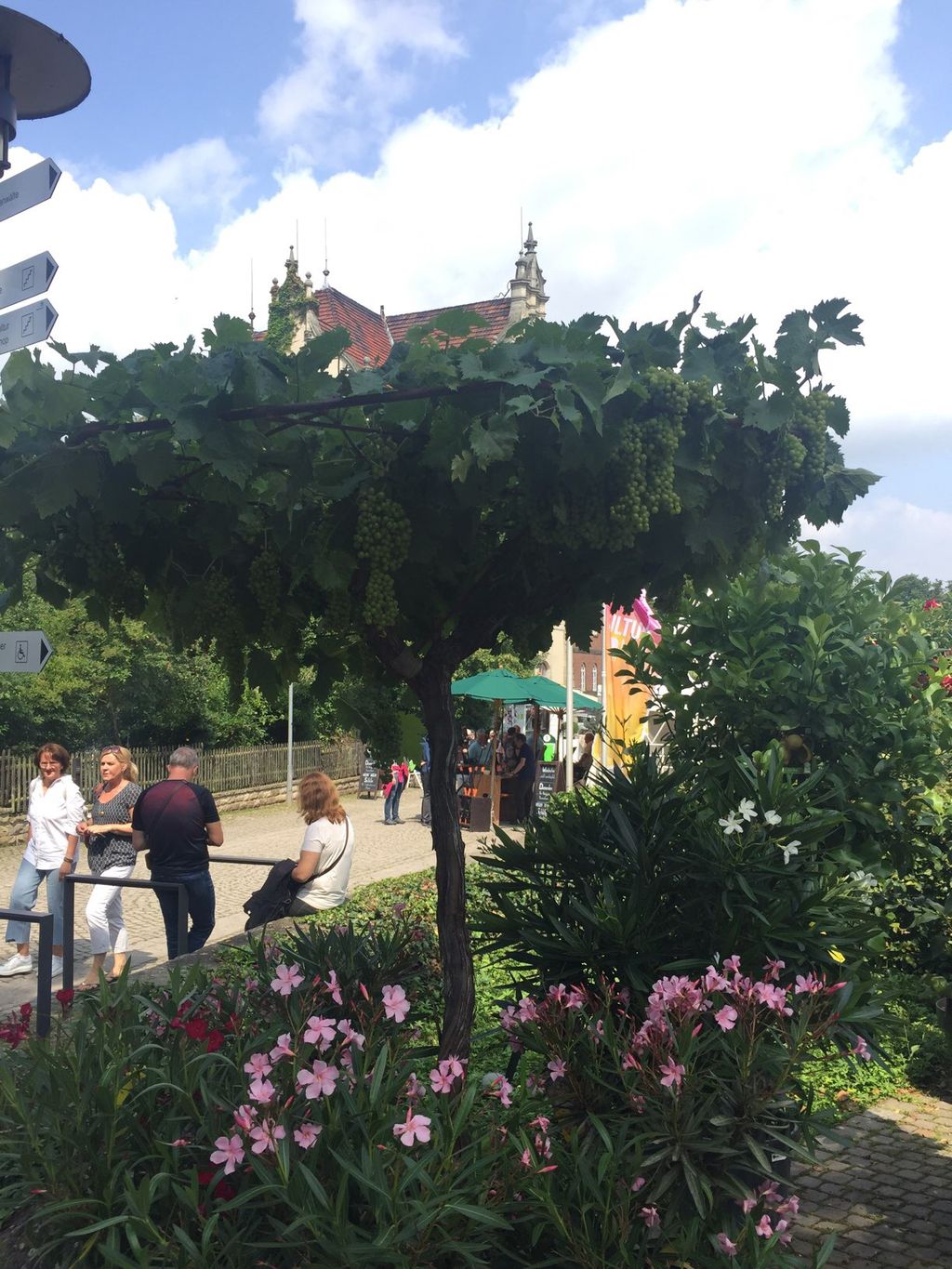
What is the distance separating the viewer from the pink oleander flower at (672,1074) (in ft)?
9.72

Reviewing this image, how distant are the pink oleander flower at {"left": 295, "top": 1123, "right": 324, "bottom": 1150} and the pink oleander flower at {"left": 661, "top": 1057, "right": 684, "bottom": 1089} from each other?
35.0 inches

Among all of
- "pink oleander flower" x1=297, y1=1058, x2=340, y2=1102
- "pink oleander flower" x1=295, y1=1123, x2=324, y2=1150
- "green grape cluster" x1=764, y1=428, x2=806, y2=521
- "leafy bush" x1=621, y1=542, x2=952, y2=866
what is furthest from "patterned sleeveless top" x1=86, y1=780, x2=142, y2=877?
"green grape cluster" x1=764, y1=428, x2=806, y2=521

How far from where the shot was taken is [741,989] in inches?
126

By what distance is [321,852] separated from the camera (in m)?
7.39

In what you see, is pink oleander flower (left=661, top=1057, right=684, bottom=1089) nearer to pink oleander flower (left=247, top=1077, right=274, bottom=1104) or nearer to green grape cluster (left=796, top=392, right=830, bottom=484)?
pink oleander flower (left=247, top=1077, right=274, bottom=1104)

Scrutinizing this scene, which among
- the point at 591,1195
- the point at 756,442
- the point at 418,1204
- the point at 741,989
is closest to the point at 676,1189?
the point at 591,1195

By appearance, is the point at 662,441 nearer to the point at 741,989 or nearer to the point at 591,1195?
the point at 741,989

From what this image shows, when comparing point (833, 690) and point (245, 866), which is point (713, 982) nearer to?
point (833, 690)

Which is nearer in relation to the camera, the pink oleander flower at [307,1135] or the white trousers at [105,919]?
the pink oleander flower at [307,1135]

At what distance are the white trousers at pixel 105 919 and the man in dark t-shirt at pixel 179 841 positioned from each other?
41cm

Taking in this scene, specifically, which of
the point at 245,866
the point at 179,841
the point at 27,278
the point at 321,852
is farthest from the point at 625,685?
the point at 245,866

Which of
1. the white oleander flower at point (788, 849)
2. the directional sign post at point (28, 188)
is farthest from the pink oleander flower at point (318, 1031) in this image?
the directional sign post at point (28, 188)

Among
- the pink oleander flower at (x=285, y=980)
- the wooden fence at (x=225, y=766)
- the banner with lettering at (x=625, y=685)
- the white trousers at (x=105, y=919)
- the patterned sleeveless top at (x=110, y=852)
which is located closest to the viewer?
the pink oleander flower at (x=285, y=980)

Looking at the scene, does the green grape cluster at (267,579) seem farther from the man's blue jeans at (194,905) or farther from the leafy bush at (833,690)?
the man's blue jeans at (194,905)
